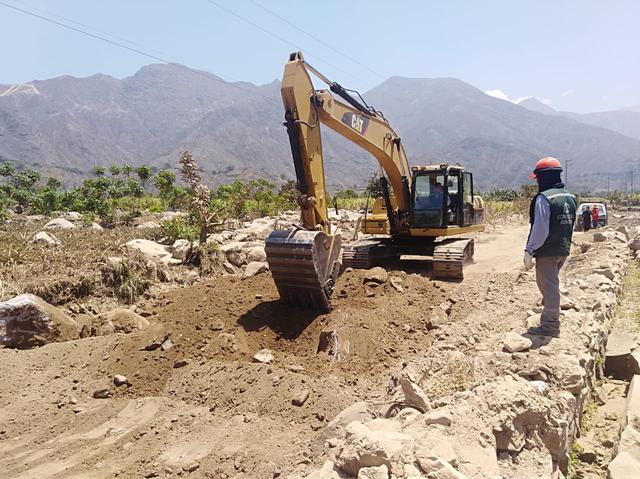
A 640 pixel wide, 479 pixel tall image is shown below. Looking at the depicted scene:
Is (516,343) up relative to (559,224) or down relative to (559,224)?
down

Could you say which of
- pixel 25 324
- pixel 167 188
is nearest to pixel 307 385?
pixel 25 324

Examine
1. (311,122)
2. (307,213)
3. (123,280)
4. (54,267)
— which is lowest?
(123,280)

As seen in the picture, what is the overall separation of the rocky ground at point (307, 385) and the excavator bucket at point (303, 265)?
264 millimetres

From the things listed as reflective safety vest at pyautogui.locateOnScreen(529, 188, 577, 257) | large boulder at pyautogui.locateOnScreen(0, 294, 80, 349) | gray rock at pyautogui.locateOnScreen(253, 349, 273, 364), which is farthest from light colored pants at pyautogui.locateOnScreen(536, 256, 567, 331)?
large boulder at pyautogui.locateOnScreen(0, 294, 80, 349)

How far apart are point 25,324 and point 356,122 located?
5639mm

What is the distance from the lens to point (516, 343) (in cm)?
434

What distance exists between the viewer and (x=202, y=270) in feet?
30.6

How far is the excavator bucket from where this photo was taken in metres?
5.78

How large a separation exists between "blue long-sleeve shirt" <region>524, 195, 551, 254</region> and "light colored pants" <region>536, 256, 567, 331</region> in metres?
0.21

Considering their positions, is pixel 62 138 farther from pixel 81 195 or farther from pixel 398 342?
pixel 398 342

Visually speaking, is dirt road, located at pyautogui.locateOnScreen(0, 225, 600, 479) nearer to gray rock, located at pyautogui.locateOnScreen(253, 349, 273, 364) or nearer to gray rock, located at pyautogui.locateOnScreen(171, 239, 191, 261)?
gray rock, located at pyautogui.locateOnScreen(253, 349, 273, 364)

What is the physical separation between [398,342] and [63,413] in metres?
3.68

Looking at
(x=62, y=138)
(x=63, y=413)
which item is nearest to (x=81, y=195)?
(x=63, y=413)

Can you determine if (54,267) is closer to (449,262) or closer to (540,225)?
(449,262)
